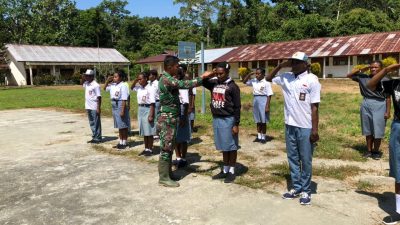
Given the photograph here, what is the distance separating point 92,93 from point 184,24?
164ft

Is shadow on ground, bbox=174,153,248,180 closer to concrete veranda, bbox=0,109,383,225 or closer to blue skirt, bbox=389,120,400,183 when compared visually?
concrete veranda, bbox=0,109,383,225

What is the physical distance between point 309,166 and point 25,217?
10.9 feet

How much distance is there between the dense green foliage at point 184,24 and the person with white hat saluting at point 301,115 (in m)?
39.3

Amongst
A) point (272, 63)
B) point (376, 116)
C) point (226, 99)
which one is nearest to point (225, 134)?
point (226, 99)

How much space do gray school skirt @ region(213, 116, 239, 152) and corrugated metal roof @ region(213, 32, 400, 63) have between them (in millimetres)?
26041

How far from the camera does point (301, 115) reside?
452 cm

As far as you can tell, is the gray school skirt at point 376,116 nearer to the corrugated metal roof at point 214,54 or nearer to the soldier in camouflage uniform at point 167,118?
the soldier in camouflage uniform at point 167,118

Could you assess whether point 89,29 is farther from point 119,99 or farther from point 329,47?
point 119,99

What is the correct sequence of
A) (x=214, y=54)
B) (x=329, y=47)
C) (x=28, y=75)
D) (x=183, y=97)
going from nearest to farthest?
1. (x=183, y=97)
2. (x=329, y=47)
3. (x=214, y=54)
4. (x=28, y=75)

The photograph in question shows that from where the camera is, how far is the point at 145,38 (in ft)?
202

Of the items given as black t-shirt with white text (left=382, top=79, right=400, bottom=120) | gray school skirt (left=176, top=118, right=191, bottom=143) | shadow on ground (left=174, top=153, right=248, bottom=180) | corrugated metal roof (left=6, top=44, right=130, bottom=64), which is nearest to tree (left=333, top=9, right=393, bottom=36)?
corrugated metal roof (left=6, top=44, right=130, bottom=64)

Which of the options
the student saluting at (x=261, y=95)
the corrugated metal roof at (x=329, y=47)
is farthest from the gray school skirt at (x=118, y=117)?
the corrugated metal roof at (x=329, y=47)

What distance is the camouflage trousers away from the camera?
536 cm

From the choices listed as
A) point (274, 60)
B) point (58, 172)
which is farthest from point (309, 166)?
point (274, 60)
